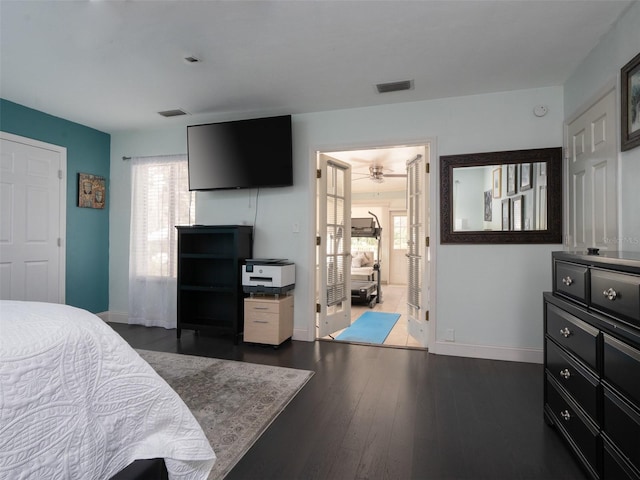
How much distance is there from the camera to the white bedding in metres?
0.86

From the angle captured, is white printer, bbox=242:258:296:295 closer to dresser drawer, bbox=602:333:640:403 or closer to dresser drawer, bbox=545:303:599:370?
dresser drawer, bbox=545:303:599:370

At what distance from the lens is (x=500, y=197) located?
3.16 metres

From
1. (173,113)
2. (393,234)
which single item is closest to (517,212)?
(173,113)

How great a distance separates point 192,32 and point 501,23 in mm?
2020

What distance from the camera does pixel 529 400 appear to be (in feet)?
7.59

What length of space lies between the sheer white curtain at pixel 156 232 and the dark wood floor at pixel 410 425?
1.63 m

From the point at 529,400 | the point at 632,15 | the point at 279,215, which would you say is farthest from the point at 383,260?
the point at 632,15

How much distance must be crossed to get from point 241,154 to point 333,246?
4.92ft

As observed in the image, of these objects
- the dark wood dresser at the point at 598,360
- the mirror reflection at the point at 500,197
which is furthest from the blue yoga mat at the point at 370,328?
the dark wood dresser at the point at 598,360

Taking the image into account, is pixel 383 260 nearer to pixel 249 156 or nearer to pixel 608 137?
pixel 249 156

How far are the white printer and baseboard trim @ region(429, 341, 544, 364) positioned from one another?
5.29 ft

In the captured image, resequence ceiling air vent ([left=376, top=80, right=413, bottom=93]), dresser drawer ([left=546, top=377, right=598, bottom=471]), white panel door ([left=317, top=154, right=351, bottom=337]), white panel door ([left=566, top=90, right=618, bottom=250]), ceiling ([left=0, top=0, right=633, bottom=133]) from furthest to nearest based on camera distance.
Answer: white panel door ([left=317, top=154, right=351, bottom=337])
ceiling air vent ([left=376, top=80, right=413, bottom=93])
white panel door ([left=566, top=90, right=618, bottom=250])
ceiling ([left=0, top=0, right=633, bottom=133])
dresser drawer ([left=546, top=377, right=598, bottom=471])

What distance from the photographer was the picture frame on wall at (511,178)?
3119 millimetres

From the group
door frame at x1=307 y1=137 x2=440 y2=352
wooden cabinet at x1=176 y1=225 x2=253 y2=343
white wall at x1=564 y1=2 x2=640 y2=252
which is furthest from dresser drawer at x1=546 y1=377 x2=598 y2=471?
wooden cabinet at x1=176 y1=225 x2=253 y2=343
